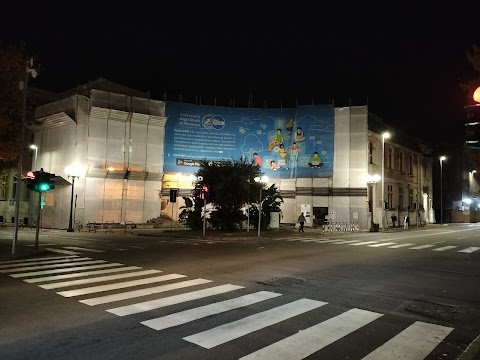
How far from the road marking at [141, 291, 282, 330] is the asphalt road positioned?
0.02 meters

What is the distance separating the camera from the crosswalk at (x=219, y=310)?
5.87 metres

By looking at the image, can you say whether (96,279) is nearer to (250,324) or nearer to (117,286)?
(117,286)

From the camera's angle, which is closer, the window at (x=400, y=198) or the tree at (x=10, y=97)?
the tree at (x=10, y=97)

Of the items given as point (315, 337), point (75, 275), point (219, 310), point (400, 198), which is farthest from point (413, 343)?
point (400, 198)

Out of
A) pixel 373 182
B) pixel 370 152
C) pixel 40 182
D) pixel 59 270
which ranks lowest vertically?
pixel 59 270

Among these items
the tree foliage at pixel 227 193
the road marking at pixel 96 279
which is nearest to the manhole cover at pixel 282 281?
the road marking at pixel 96 279

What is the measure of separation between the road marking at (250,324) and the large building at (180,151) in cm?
3372

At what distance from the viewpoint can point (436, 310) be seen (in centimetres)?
812

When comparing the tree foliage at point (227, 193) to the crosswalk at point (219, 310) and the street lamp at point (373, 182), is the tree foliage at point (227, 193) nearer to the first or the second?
the street lamp at point (373, 182)

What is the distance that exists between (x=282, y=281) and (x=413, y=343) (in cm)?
506

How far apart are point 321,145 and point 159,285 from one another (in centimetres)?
3523

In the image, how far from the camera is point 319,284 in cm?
1056

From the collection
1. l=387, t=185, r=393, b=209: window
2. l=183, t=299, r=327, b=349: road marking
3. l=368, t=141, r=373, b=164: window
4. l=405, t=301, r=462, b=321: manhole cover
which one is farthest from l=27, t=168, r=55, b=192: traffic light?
l=387, t=185, r=393, b=209: window

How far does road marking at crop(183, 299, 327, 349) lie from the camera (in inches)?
237
